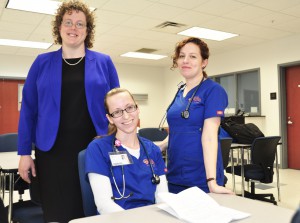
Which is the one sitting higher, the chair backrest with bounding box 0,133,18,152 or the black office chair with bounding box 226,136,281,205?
the chair backrest with bounding box 0,133,18,152

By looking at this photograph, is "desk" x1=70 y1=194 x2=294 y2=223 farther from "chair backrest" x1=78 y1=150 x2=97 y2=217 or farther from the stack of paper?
"chair backrest" x1=78 y1=150 x2=97 y2=217

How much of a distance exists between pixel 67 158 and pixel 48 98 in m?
0.33

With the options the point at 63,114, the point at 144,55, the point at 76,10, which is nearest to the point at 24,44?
the point at 144,55

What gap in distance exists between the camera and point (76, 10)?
1.61 metres

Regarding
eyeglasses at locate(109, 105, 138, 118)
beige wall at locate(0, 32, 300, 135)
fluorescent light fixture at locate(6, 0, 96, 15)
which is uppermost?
fluorescent light fixture at locate(6, 0, 96, 15)

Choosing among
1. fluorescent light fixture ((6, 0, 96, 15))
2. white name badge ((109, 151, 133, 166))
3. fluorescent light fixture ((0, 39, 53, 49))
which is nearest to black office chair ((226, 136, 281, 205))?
white name badge ((109, 151, 133, 166))

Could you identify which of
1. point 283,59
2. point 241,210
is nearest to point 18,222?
point 241,210

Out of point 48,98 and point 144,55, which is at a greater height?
point 144,55

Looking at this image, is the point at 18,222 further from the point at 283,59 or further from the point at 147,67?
the point at 147,67

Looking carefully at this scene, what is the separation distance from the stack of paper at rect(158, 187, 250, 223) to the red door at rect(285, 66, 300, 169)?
5.78 meters

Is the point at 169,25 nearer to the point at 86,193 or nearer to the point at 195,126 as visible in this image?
the point at 195,126

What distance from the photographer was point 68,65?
1.65 m

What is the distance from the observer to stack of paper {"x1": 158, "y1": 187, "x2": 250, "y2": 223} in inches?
36.9

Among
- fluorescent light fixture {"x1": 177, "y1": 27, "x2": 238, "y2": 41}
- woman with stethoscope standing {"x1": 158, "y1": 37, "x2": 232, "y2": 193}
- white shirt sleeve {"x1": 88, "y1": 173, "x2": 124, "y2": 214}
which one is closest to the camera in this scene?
white shirt sleeve {"x1": 88, "y1": 173, "x2": 124, "y2": 214}
